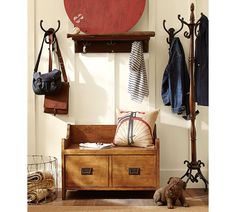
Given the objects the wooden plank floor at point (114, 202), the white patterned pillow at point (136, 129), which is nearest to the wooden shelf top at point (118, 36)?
the white patterned pillow at point (136, 129)

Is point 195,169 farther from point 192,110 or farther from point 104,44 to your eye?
point 104,44

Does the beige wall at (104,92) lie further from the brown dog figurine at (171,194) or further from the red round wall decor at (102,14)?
the brown dog figurine at (171,194)

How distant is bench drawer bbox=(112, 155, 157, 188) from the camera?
13.4 feet

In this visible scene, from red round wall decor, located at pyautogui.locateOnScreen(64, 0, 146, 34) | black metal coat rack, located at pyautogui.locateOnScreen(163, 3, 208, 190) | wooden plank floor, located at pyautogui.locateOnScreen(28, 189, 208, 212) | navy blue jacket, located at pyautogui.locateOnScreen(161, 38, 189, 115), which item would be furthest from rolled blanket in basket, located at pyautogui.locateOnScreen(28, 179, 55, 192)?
red round wall decor, located at pyautogui.locateOnScreen(64, 0, 146, 34)

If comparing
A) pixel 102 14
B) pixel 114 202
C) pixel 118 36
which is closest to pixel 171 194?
pixel 114 202

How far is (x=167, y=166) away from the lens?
4.63m

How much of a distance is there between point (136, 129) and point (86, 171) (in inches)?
24.6

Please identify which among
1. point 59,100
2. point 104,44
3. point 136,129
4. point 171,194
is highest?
point 104,44

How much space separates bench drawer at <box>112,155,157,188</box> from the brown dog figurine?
0.21 metres

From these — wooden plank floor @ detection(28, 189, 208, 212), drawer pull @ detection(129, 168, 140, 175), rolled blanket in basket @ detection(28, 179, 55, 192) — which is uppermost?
drawer pull @ detection(129, 168, 140, 175)

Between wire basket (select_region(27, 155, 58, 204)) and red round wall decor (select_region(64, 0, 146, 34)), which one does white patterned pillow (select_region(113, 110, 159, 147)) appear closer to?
wire basket (select_region(27, 155, 58, 204))

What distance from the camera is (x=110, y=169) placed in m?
4.11

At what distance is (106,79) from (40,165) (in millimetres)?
1147
